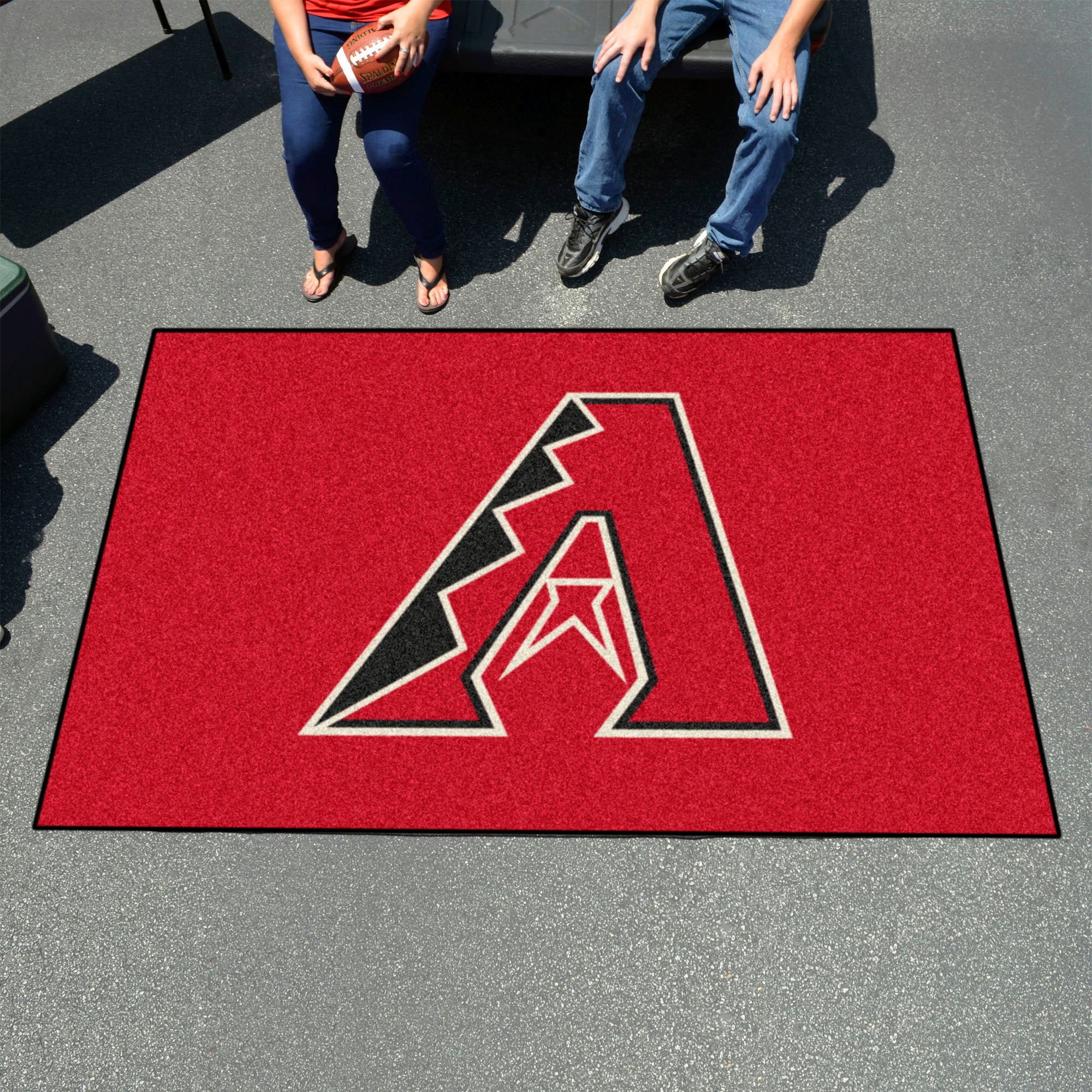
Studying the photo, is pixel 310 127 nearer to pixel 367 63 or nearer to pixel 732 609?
pixel 367 63

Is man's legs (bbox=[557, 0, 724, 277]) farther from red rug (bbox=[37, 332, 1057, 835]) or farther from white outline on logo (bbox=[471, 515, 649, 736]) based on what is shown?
white outline on logo (bbox=[471, 515, 649, 736])

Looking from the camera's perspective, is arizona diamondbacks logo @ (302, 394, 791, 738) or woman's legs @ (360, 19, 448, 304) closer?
arizona diamondbacks logo @ (302, 394, 791, 738)

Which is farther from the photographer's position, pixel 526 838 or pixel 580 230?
pixel 580 230

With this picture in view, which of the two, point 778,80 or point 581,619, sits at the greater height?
point 778,80

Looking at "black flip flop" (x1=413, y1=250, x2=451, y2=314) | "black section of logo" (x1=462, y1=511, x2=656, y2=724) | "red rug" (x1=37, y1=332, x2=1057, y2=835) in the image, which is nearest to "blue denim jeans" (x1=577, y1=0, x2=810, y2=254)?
"red rug" (x1=37, y1=332, x2=1057, y2=835)

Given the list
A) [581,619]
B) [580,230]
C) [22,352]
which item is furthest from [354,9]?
[581,619]

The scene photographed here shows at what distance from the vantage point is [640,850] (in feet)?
5.86

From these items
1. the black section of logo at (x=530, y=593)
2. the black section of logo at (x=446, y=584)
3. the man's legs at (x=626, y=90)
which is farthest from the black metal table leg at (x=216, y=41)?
the black section of logo at (x=530, y=593)

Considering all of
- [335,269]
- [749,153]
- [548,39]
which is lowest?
[335,269]

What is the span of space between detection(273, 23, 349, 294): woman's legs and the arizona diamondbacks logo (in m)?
0.81

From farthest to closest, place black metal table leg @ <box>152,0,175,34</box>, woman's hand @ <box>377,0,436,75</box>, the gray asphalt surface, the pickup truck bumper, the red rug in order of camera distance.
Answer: black metal table leg @ <box>152,0,175,34</box> → the pickup truck bumper → woman's hand @ <box>377,0,436,75</box> → the red rug → the gray asphalt surface

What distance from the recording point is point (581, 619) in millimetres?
1985

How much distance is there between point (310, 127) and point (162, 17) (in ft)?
3.89

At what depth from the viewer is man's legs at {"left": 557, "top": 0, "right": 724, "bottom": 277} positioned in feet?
7.02
